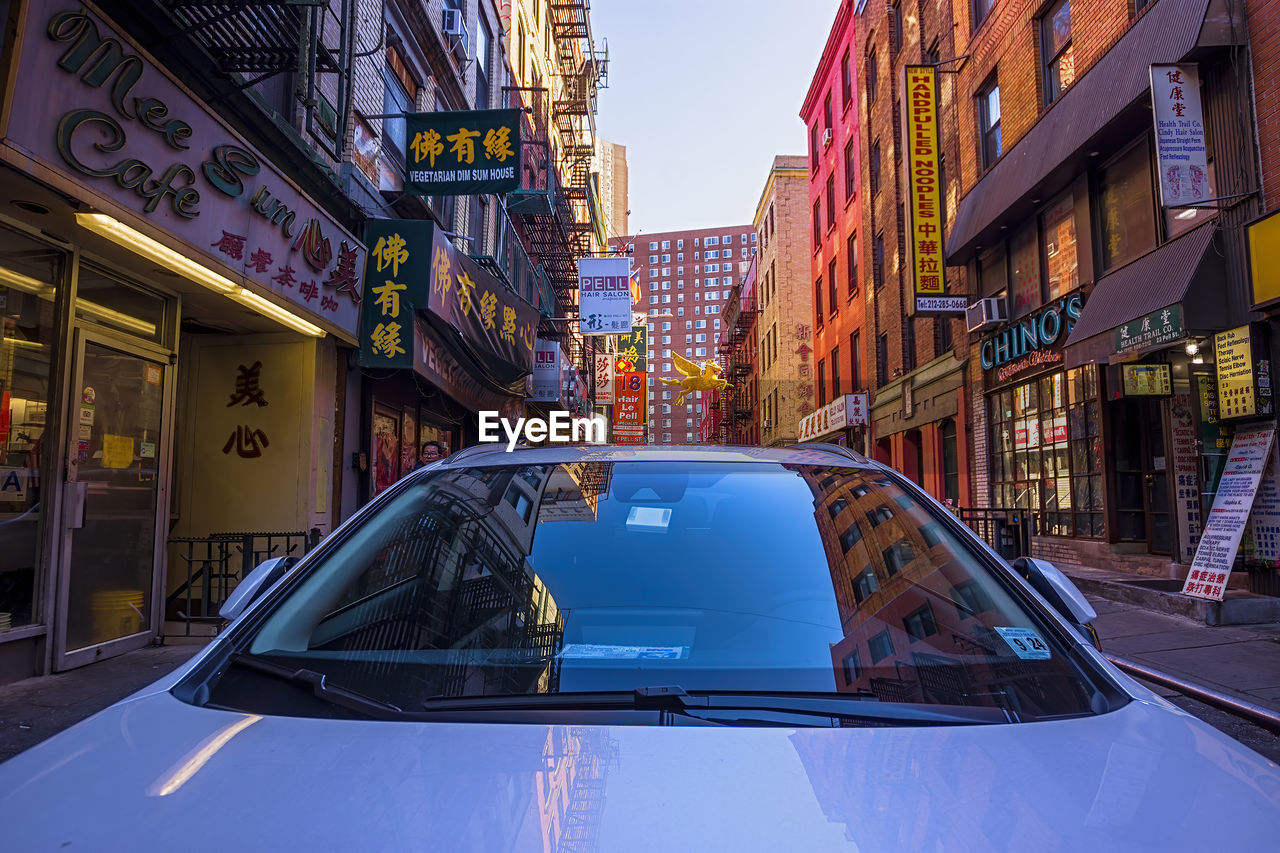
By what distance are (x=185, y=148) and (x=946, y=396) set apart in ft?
57.8

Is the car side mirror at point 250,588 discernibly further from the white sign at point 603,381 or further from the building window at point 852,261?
the white sign at point 603,381

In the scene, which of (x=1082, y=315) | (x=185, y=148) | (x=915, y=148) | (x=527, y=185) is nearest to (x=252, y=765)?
(x=185, y=148)

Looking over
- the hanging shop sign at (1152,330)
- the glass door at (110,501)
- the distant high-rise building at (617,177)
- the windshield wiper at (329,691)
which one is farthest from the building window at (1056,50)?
the distant high-rise building at (617,177)

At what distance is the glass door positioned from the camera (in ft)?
21.3

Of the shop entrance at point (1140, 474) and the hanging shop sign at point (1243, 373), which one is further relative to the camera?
the shop entrance at point (1140, 474)

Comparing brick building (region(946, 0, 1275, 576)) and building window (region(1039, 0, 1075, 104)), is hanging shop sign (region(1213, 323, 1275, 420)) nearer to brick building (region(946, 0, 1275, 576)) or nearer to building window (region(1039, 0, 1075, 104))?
brick building (region(946, 0, 1275, 576))

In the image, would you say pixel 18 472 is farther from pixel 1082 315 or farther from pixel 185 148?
pixel 1082 315

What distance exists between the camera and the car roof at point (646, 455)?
8.51ft

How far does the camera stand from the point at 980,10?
59.7ft

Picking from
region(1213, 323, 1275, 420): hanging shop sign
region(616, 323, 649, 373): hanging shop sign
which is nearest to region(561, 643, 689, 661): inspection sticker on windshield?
region(1213, 323, 1275, 420): hanging shop sign

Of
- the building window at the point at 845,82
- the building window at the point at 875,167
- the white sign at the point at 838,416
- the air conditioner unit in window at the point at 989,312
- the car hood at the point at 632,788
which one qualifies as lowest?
the car hood at the point at 632,788

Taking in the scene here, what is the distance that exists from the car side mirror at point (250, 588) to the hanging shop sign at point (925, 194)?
1723 centimetres

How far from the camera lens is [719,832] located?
118cm

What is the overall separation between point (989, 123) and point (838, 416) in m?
13.6
